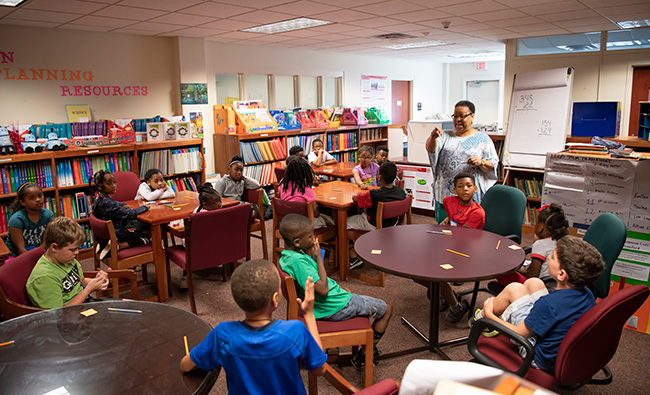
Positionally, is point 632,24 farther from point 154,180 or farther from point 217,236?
point 154,180

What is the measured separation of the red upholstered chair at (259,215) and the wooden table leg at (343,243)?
2.84 ft

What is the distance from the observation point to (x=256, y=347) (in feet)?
4.76

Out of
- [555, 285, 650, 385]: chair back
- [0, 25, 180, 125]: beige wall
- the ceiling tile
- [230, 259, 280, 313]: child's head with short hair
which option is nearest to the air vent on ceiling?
[0, 25, 180, 125]: beige wall

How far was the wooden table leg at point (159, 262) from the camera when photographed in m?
3.70

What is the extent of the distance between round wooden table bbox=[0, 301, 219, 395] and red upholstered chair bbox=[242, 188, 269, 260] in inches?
103

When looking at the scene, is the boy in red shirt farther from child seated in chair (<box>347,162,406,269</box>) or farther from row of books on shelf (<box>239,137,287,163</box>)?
row of books on shelf (<box>239,137,287,163</box>)

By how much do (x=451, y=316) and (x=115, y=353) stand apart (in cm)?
246

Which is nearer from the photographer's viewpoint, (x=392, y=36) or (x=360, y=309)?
(x=360, y=309)

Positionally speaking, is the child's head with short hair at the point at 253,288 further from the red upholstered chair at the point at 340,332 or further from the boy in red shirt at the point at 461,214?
the boy in red shirt at the point at 461,214

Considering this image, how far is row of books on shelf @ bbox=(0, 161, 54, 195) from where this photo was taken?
4.50 metres

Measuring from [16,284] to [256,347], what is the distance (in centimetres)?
155

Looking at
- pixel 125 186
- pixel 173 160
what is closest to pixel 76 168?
pixel 125 186

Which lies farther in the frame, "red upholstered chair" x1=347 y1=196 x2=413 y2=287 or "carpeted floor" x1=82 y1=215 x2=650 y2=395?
"red upholstered chair" x1=347 y1=196 x2=413 y2=287

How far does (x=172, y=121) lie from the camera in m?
5.93
